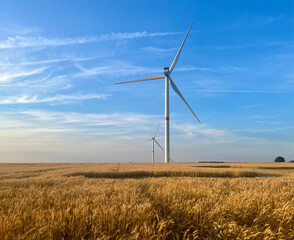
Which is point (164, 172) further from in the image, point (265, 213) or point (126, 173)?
point (265, 213)

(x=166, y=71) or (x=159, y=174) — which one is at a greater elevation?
(x=166, y=71)

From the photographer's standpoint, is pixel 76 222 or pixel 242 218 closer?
pixel 76 222

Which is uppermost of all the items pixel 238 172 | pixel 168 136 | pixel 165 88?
pixel 165 88

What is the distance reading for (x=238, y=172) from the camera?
122 ft

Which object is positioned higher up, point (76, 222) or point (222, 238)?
point (76, 222)

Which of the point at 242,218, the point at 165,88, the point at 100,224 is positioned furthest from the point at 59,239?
the point at 165,88

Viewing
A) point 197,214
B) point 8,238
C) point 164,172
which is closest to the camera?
point 8,238

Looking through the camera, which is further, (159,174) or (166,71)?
(166,71)

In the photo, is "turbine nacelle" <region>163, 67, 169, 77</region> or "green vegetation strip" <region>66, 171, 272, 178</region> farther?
"turbine nacelle" <region>163, 67, 169, 77</region>

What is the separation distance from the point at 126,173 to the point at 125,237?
31714mm

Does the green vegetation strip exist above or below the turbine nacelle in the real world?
below

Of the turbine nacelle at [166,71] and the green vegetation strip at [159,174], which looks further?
the turbine nacelle at [166,71]

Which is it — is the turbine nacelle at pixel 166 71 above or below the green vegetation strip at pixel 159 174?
above

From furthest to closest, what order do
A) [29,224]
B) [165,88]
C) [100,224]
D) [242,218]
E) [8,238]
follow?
Answer: [165,88]
[242,218]
[29,224]
[100,224]
[8,238]
